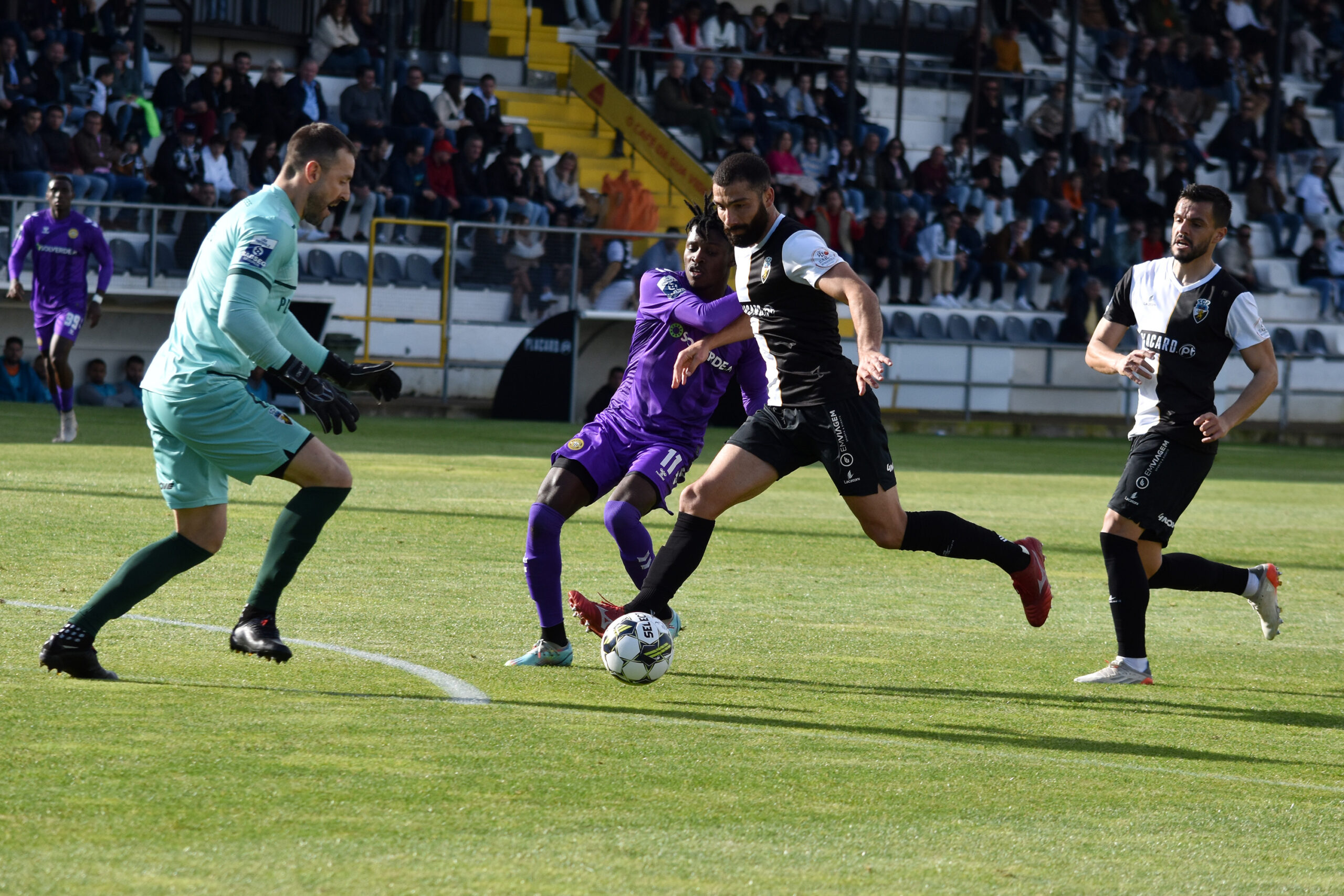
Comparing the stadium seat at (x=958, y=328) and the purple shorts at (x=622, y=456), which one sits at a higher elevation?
the purple shorts at (x=622, y=456)

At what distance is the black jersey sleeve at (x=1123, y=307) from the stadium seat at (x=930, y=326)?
1892 cm

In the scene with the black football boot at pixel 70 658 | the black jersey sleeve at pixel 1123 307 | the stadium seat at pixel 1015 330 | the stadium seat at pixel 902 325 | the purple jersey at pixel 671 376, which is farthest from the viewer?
the stadium seat at pixel 1015 330

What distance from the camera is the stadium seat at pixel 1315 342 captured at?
28.5m

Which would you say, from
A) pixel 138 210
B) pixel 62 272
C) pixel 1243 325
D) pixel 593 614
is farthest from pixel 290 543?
pixel 138 210

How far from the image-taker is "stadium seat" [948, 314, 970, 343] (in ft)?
85.8

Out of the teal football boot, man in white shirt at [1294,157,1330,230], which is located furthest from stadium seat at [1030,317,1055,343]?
the teal football boot

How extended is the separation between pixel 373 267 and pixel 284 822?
18.5m

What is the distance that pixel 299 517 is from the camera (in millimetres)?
5863

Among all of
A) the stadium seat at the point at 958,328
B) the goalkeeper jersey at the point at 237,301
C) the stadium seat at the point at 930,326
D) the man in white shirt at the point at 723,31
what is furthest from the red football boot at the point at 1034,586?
the man in white shirt at the point at 723,31

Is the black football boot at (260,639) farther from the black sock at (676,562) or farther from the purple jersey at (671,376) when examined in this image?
the purple jersey at (671,376)

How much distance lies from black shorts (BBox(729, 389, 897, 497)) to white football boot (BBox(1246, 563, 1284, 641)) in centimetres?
200

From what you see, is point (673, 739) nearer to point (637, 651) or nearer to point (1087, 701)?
point (637, 651)

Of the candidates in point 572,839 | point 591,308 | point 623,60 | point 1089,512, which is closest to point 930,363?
point 591,308

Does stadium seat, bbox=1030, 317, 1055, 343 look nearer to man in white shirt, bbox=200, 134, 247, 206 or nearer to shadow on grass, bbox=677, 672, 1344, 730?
man in white shirt, bbox=200, 134, 247, 206
